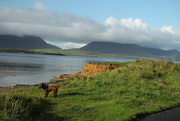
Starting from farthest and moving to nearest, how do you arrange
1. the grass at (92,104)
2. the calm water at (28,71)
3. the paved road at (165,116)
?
1. the calm water at (28,71)
2. the paved road at (165,116)
3. the grass at (92,104)

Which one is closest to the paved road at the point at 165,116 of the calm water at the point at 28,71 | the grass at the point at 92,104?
the grass at the point at 92,104

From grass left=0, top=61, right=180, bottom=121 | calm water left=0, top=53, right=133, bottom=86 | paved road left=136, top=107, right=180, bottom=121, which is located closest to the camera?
grass left=0, top=61, right=180, bottom=121

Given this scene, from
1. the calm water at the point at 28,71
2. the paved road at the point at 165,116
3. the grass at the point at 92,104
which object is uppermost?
the grass at the point at 92,104

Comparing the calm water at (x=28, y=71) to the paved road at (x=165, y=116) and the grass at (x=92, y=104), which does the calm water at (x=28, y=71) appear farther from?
the paved road at (x=165, y=116)

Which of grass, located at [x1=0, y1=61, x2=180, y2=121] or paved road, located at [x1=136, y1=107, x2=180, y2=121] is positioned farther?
paved road, located at [x1=136, y1=107, x2=180, y2=121]

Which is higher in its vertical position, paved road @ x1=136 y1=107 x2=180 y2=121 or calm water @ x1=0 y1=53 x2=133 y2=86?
paved road @ x1=136 y1=107 x2=180 y2=121

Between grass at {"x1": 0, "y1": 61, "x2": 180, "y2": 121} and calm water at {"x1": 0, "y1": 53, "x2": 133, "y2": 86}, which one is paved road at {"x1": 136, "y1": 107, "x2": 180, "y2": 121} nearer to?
grass at {"x1": 0, "y1": 61, "x2": 180, "y2": 121}

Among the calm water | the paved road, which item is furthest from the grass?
the calm water

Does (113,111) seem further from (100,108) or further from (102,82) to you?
(102,82)

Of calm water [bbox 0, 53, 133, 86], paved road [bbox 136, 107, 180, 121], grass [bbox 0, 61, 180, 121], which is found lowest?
calm water [bbox 0, 53, 133, 86]

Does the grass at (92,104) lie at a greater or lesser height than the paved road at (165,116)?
greater

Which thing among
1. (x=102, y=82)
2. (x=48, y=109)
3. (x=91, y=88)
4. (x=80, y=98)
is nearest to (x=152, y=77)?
(x=102, y=82)

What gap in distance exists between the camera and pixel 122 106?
41.3ft

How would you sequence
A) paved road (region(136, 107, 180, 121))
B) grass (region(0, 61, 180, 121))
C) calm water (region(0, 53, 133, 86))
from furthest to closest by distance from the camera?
calm water (region(0, 53, 133, 86)) < paved road (region(136, 107, 180, 121)) < grass (region(0, 61, 180, 121))
